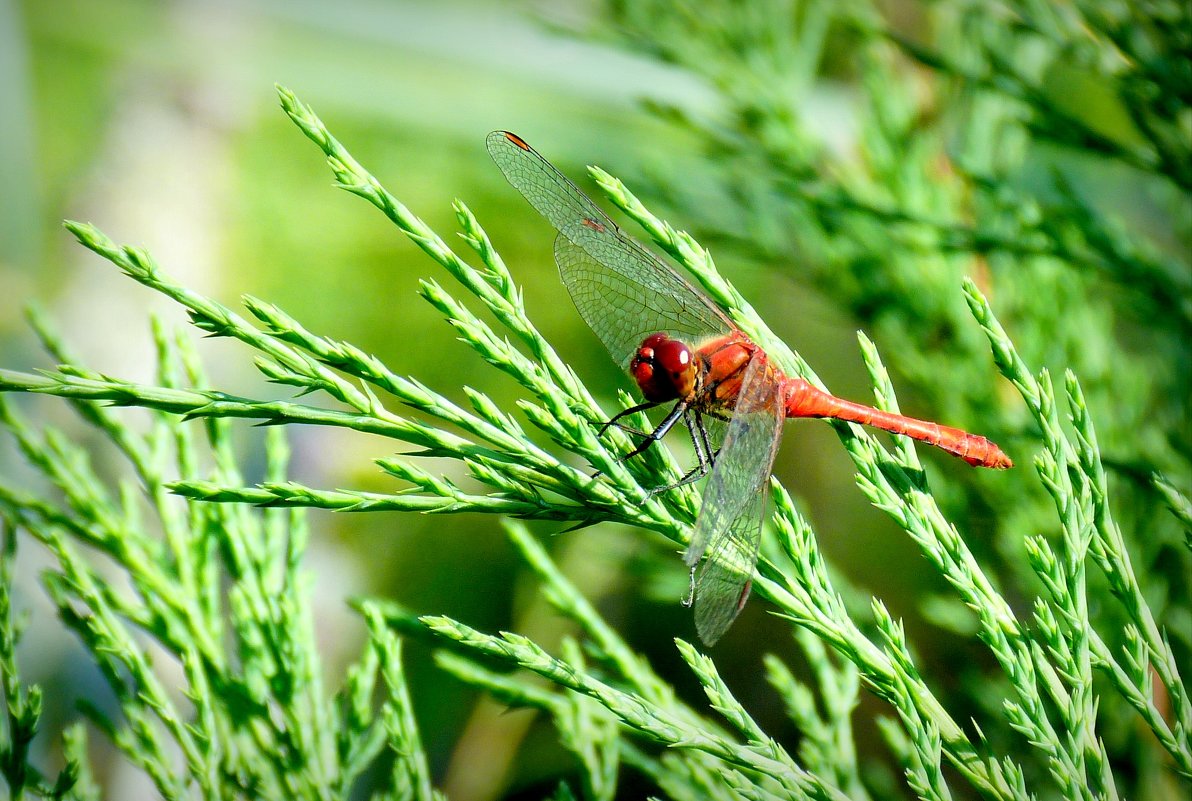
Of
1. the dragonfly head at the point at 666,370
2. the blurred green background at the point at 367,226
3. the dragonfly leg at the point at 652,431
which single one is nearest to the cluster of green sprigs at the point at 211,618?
the dragonfly leg at the point at 652,431

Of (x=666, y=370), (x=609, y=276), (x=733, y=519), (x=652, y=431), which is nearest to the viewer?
(x=733, y=519)

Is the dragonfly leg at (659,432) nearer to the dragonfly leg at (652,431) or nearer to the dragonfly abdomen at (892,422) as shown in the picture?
the dragonfly leg at (652,431)

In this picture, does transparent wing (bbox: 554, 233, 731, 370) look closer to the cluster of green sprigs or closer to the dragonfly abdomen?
the dragonfly abdomen

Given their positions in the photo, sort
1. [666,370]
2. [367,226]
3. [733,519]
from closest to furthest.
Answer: [733,519] → [666,370] → [367,226]

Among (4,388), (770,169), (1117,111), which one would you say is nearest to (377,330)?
(770,169)

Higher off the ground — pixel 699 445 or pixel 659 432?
pixel 659 432

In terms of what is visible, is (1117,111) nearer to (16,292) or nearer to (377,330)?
(377,330)

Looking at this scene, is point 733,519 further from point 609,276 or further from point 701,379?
point 609,276

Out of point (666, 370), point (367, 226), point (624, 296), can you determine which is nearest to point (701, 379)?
point (666, 370)
